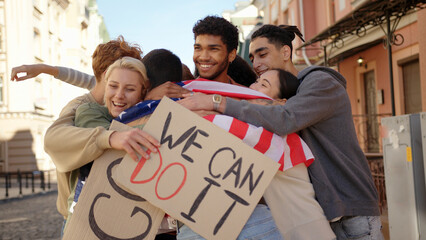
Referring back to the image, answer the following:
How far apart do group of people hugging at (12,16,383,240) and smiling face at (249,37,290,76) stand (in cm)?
51

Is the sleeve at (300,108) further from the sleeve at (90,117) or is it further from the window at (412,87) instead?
the window at (412,87)

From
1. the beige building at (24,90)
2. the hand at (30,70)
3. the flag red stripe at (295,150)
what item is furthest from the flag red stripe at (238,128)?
the beige building at (24,90)

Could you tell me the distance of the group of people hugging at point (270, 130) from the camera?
6.86ft

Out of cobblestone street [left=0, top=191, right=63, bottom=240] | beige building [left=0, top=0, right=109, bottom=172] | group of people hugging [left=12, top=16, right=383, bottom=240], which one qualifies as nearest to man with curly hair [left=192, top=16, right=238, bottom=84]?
group of people hugging [left=12, top=16, right=383, bottom=240]

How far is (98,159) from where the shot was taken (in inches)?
84.7

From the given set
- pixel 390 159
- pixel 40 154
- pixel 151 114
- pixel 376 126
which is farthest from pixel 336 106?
pixel 40 154

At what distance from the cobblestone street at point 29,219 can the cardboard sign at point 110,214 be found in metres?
7.17

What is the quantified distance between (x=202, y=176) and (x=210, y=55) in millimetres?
1213

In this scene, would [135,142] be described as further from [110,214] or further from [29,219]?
[29,219]

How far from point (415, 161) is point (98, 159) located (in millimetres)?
4090

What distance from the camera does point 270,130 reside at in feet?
7.05

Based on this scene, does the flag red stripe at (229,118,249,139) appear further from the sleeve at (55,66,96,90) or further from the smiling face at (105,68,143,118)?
the sleeve at (55,66,96,90)

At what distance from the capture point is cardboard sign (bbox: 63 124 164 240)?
2072 millimetres

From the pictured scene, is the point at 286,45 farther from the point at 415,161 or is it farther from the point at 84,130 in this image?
the point at 415,161
